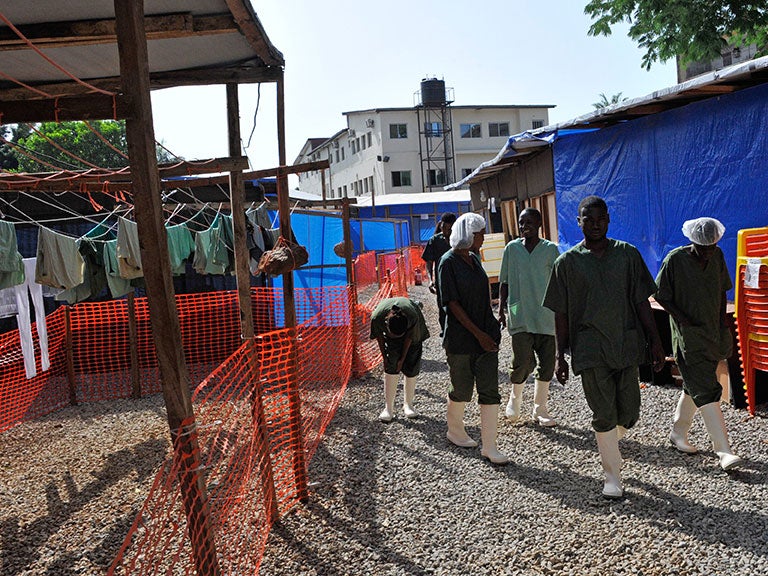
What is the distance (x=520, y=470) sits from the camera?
5000mm

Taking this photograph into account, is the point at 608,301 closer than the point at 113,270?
Yes

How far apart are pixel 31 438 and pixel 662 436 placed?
20.5 feet

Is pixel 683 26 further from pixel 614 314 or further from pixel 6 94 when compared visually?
pixel 6 94

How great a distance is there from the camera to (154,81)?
5383 mm

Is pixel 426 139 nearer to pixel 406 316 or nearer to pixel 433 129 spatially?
pixel 433 129

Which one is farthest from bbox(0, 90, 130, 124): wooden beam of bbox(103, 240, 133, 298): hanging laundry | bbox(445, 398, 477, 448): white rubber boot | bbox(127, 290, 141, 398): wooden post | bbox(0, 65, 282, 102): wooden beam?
bbox(127, 290, 141, 398): wooden post

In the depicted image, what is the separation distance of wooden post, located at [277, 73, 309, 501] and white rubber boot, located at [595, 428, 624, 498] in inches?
79.9

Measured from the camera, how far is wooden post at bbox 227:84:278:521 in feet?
13.9

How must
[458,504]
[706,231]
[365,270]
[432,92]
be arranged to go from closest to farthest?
[458,504]
[706,231]
[365,270]
[432,92]

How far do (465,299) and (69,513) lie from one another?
11.0 feet

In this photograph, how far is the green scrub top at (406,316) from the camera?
629 centimetres

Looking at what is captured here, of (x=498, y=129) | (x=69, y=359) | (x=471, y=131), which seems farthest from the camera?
(x=498, y=129)

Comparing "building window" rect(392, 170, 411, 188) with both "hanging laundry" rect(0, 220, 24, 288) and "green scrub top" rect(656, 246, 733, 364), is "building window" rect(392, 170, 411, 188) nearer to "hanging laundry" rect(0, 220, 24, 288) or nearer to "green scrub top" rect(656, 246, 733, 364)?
"hanging laundry" rect(0, 220, 24, 288)

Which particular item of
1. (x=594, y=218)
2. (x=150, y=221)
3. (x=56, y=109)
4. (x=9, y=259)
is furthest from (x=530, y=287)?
(x=9, y=259)
